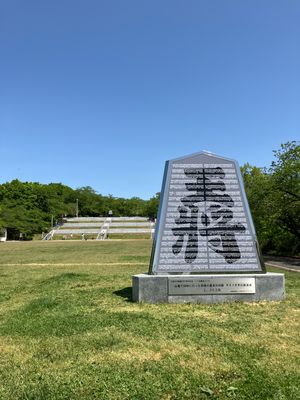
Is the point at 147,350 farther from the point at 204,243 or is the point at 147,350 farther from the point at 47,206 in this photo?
the point at 47,206

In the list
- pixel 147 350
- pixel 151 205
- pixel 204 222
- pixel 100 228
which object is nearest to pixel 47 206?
pixel 100 228

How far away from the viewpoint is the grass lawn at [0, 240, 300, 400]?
3.22 m

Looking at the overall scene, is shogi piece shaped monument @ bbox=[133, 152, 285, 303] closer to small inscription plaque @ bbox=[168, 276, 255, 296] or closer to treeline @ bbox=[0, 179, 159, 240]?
small inscription plaque @ bbox=[168, 276, 255, 296]

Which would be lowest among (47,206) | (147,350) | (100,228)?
(147,350)

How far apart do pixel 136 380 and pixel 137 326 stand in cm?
165

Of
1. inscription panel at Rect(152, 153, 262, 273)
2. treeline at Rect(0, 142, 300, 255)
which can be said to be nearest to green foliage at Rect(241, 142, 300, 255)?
treeline at Rect(0, 142, 300, 255)

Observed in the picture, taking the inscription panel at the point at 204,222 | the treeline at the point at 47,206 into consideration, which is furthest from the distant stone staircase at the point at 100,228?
the inscription panel at the point at 204,222

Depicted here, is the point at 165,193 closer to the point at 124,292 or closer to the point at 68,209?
the point at 124,292

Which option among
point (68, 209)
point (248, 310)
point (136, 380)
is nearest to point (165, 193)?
point (248, 310)

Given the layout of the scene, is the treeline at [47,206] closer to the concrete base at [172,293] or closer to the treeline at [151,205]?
the treeline at [151,205]

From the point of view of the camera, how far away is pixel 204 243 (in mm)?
7238

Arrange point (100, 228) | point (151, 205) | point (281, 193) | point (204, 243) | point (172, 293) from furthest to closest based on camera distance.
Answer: point (151, 205), point (100, 228), point (281, 193), point (204, 243), point (172, 293)

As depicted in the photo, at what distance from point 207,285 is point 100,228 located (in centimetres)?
7141

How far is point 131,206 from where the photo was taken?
365 ft
